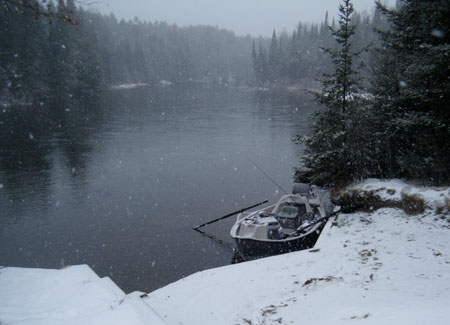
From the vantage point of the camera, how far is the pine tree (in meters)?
16.3

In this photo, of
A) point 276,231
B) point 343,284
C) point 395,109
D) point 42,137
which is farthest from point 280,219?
point 42,137

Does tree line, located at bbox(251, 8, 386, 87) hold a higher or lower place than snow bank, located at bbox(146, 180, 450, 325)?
higher

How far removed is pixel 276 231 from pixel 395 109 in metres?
8.39

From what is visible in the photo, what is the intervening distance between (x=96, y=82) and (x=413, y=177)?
3252 inches

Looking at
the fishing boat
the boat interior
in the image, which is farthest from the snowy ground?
the boat interior

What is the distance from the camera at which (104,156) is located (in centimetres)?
3191

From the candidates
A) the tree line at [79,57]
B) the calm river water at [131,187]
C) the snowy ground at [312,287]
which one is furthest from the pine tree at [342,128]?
the tree line at [79,57]

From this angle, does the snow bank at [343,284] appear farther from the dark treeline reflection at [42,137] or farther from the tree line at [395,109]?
the dark treeline reflection at [42,137]

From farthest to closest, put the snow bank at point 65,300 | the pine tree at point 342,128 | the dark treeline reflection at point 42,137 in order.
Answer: the dark treeline reflection at point 42,137, the pine tree at point 342,128, the snow bank at point 65,300

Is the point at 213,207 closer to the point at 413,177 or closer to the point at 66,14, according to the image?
the point at 413,177

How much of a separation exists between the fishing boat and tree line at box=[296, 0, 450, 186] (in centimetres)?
290

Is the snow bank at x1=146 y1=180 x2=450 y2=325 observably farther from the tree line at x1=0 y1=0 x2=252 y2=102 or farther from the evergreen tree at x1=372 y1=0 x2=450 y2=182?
the tree line at x1=0 y1=0 x2=252 y2=102

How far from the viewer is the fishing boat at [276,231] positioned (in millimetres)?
13656

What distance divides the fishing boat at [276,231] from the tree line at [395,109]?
2.90 metres
